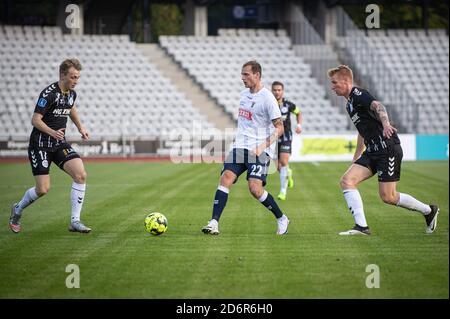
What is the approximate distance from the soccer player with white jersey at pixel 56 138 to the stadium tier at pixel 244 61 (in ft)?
103

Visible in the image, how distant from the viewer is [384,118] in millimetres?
11312

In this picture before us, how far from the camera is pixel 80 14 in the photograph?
46531 millimetres

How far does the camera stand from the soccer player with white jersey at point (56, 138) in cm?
1220

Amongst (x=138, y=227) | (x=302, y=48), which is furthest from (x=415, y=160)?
(x=138, y=227)

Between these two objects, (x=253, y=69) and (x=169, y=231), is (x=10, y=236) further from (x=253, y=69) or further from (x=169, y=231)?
(x=253, y=69)

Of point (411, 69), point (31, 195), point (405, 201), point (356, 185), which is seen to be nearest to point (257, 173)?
point (356, 185)

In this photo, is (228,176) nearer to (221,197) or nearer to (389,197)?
(221,197)

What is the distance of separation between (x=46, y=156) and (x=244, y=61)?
3524 centimetres

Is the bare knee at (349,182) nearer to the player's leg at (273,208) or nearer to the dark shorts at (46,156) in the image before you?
the player's leg at (273,208)

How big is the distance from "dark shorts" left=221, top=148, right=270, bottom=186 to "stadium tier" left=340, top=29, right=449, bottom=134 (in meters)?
29.6

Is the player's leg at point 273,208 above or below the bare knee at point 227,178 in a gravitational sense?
below

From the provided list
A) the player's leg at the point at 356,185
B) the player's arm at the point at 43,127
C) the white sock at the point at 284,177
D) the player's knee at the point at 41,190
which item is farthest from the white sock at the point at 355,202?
the white sock at the point at 284,177

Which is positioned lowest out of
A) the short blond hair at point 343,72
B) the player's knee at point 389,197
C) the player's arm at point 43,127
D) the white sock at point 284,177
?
the white sock at point 284,177
